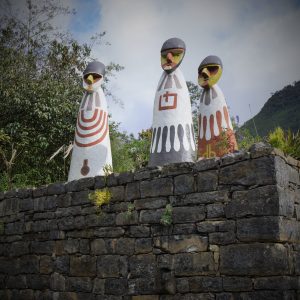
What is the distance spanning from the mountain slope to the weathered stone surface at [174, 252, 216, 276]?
1109 cm

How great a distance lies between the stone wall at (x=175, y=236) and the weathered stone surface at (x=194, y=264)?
0.01 m

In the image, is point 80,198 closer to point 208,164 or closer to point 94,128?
point 94,128

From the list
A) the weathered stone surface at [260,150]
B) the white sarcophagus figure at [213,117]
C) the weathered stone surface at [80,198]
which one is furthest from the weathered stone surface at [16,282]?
the weathered stone surface at [260,150]

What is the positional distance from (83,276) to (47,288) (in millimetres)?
833

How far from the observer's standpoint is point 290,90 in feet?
61.7

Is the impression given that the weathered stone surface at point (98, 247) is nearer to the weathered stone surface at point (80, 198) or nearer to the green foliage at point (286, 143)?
the weathered stone surface at point (80, 198)

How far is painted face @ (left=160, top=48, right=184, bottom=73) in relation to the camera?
22.6 feet

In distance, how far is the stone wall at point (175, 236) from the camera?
4461mm

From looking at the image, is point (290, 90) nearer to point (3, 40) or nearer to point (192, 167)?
point (3, 40)

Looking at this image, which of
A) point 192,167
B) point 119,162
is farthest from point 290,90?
point 192,167

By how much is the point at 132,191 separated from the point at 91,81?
108 inches

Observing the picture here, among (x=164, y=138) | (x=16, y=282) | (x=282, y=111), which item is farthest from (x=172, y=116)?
(x=282, y=111)

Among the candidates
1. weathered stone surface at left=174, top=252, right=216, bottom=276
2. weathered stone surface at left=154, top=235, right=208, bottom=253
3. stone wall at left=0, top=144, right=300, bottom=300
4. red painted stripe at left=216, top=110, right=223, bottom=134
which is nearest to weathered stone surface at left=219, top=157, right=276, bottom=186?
stone wall at left=0, top=144, right=300, bottom=300

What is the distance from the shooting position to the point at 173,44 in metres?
6.93
